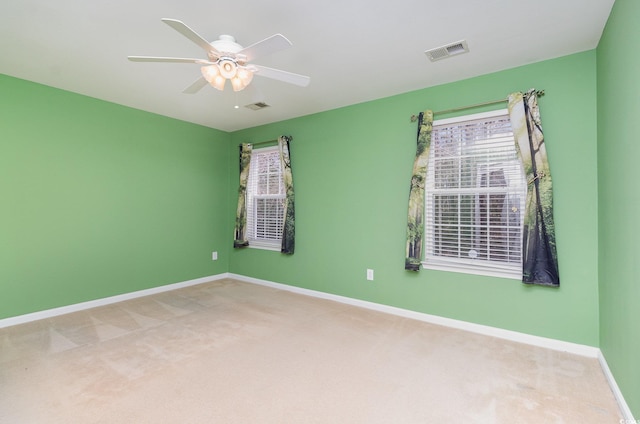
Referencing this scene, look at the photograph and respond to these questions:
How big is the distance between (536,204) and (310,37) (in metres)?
2.34

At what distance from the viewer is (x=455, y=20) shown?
6.96ft

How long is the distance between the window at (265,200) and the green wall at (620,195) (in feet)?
11.7

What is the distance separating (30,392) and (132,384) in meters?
0.60

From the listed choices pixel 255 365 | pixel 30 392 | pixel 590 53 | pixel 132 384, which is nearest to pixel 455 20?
pixel 590 53

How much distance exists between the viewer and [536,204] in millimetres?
2582

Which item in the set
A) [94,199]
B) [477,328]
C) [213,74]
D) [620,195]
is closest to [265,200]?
[94,199]

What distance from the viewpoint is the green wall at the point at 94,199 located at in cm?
310

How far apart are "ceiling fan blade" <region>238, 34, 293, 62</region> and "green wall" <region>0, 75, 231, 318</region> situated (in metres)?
2.85

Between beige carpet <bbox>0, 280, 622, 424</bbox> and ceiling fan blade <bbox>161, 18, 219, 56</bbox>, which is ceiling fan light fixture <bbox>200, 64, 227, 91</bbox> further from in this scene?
beige carpet <bbox>0, 280, 622, 424</bbox>

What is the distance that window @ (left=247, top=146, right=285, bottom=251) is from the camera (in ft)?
15.2

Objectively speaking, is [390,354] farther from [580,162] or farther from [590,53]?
[590,53]

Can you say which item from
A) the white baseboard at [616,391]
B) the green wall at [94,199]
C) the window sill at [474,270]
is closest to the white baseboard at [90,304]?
the green wall at [94,199]

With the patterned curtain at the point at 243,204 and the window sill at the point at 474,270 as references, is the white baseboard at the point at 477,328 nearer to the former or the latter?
the window sill at the point at 474,270

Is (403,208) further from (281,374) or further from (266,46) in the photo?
(266,46)
